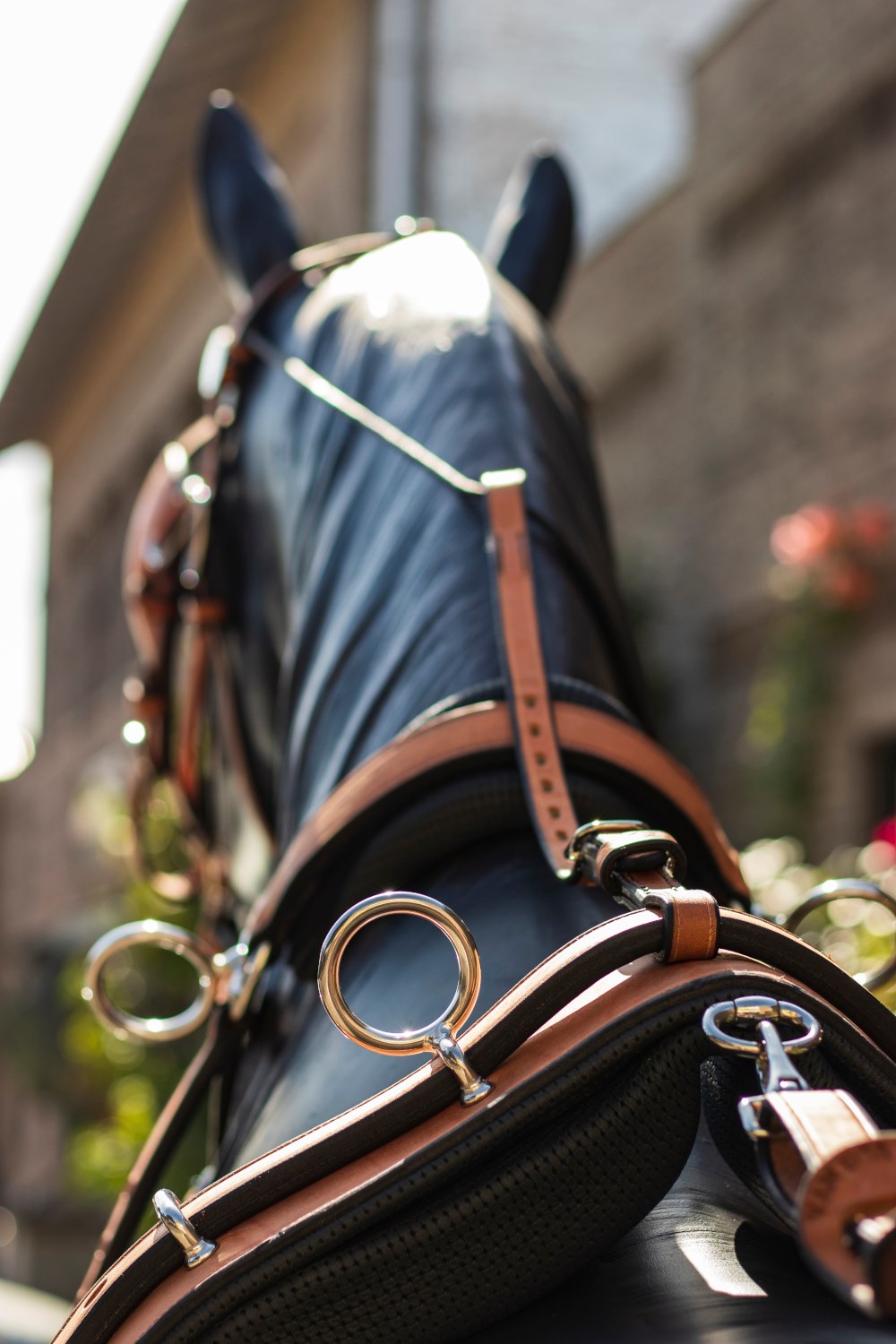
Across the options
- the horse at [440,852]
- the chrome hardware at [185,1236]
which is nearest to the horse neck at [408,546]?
the horse at [440,852]

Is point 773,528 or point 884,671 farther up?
point 773,528

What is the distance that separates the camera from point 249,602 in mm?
1514

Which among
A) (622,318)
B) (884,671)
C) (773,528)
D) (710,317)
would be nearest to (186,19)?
(622,318)

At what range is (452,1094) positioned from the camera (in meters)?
0.75

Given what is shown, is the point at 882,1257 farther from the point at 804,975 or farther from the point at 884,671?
the point at 884,671

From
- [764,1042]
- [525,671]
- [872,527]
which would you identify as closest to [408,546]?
[525,671]

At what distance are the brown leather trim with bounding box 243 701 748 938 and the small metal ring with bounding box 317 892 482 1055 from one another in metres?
0.29

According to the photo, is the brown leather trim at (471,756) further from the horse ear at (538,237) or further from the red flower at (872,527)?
the red flower at (872,527)

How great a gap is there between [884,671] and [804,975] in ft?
19.5

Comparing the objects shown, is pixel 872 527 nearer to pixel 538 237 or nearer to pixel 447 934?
pixel 538 237

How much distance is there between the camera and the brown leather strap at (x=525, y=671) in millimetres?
998

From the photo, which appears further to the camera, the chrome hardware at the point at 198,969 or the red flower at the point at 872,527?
the red flower at the point at 872,527

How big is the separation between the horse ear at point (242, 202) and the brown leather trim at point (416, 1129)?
125 centimetres

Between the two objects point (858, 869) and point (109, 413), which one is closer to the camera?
point (858, 869)
